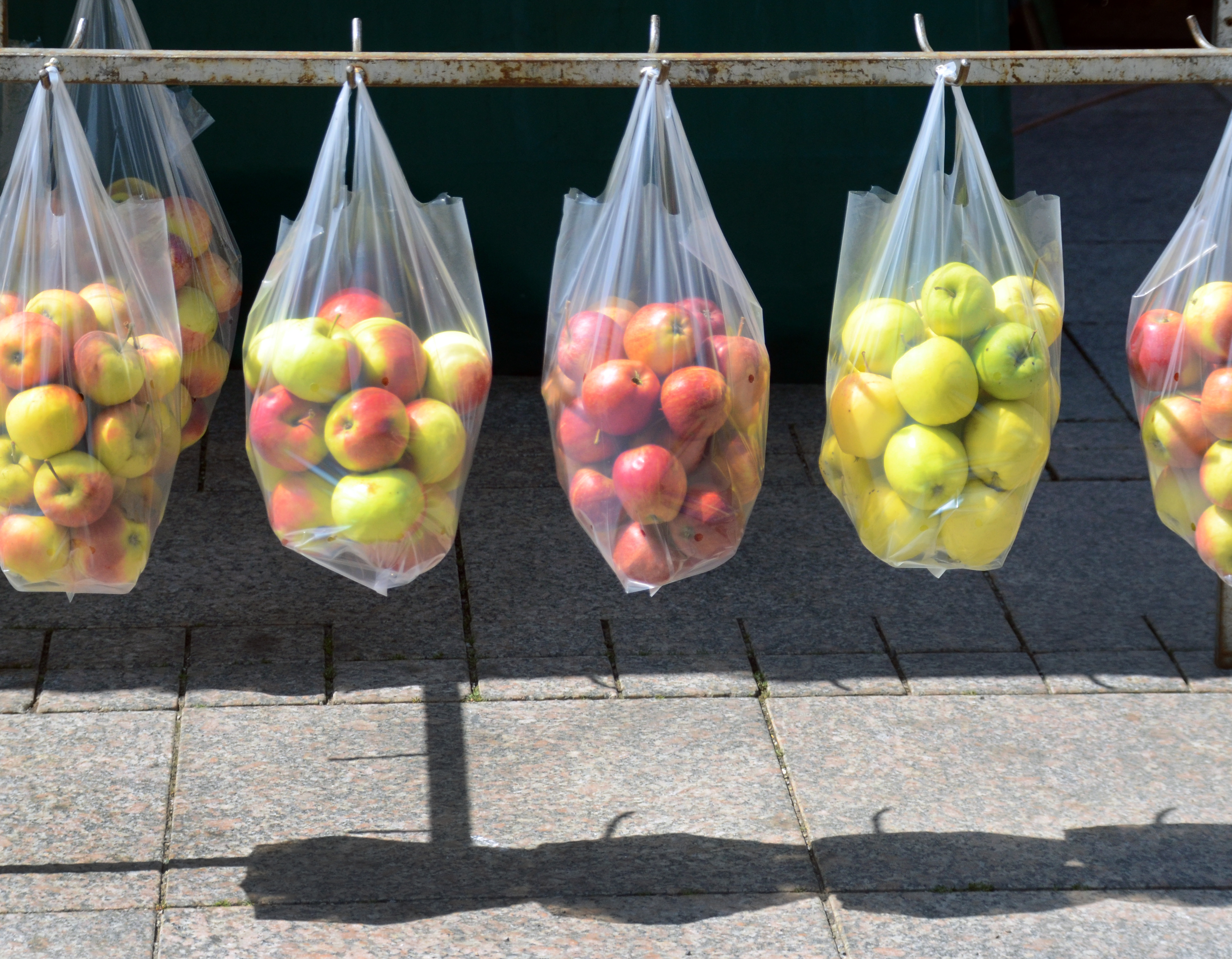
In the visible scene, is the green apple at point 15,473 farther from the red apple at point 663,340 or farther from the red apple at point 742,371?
the red apple at point 742,371

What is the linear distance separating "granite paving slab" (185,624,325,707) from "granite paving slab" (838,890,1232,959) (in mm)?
1378

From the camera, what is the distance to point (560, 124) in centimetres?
441

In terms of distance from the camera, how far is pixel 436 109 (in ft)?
14.3

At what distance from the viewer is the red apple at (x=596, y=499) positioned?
2074 millimetres

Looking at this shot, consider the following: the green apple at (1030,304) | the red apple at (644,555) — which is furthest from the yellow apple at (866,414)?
the red apple at (644,555)

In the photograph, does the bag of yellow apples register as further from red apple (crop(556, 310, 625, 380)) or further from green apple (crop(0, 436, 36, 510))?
green apple (crop(0, 436, 36, 510))

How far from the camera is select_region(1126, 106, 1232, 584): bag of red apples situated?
207 centimetres

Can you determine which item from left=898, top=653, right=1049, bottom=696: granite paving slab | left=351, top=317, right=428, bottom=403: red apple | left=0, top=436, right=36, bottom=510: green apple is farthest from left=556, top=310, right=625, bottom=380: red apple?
left=898, top=653, right=1049, bottom=696: granite paving slab

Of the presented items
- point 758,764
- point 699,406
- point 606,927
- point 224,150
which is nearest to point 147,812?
point 606,927

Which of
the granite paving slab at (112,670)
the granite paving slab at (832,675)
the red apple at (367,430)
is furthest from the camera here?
the granite paving slab at (832,675)

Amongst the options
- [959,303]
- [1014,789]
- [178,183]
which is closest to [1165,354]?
[959,303]

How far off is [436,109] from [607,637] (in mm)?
1926

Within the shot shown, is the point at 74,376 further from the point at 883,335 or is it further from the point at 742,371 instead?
the point at 883,335

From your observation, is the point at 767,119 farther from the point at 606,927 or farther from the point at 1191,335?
the point at 606,927
